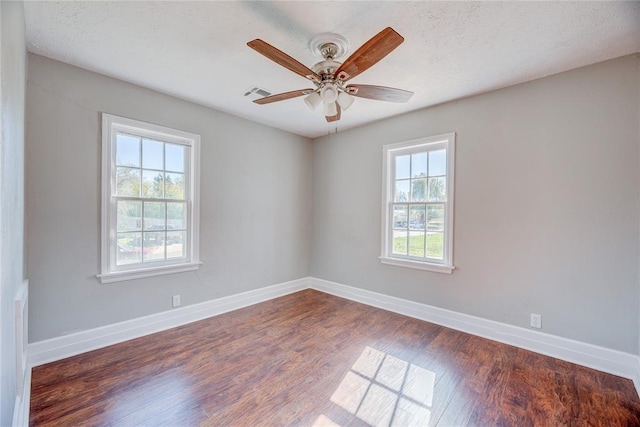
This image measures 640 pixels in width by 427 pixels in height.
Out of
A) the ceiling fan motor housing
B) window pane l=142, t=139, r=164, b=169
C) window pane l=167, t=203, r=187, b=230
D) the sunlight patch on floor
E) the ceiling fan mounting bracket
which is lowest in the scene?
the sunlight patch on floor

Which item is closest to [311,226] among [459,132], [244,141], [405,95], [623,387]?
[244,141]

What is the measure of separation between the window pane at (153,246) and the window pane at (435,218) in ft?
10.2

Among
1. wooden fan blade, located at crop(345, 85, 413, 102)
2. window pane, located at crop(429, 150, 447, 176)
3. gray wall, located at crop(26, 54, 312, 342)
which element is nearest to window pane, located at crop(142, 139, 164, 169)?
gray wall, located at crop(26, 54, 312, 342)

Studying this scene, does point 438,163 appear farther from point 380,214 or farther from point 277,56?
point 277,56

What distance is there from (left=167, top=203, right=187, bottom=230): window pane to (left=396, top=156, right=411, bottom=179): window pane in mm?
2727

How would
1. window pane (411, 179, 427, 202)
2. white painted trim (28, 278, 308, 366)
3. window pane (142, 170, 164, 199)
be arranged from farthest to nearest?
1. window pane (411, 179, 427, 202)
2. window pane (142, 170, 164, 199)
3. white painted trim (28, 278, 308, 366)

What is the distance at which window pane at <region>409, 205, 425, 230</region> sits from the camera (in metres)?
3.43

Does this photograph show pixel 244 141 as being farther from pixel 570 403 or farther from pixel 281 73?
pixel 570 403

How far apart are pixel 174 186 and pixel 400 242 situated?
113 inches

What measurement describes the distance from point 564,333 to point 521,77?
2.37 metres

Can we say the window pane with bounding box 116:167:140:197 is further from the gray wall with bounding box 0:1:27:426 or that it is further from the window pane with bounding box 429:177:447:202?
the window pane with bounding box 429:177:447:202

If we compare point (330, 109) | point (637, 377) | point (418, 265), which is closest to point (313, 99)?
point (330, 109)

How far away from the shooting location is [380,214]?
3.81m

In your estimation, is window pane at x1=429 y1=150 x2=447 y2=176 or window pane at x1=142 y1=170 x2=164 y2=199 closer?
window pane at x1=142 y1=170 x2=164 y2=199
